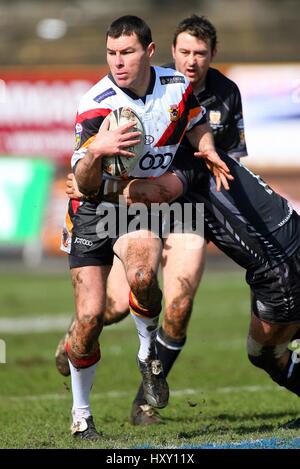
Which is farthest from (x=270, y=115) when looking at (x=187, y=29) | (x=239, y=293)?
(x=187, y=29)

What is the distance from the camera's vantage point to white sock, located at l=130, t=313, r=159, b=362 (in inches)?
253

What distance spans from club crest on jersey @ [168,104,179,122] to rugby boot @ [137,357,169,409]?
1.52 metres

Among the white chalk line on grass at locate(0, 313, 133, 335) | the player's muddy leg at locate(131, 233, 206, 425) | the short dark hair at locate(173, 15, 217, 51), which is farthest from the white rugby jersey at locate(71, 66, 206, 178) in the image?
the white chalk line on grass at locate(0, 313, 133, 335)

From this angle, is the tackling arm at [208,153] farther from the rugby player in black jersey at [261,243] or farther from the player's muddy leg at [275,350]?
the player's muddy leg at [275,350]

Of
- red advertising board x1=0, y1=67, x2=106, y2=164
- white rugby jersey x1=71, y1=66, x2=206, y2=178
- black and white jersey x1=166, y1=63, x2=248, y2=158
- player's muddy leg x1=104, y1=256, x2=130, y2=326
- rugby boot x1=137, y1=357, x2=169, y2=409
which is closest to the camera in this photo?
white rugby jersey x1=71, y1=66, x2=206, y2=178

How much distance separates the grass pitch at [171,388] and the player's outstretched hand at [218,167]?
1.59 meters

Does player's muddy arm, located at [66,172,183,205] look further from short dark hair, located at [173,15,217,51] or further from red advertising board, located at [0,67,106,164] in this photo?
red advertising board, located at [0,67,106,164]

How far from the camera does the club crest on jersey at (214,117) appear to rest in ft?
25.0

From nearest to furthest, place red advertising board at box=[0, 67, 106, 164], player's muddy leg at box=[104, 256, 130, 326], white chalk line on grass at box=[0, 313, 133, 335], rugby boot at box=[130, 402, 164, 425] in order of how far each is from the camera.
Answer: rugby boot at box=[130, 402, 164, 425], player's muddy leg at box=[104, 256, 130, 326], white chalk line on grass at box=[0, 313, 133, 335], red advertising board at box=[0, 67, 106, 164]

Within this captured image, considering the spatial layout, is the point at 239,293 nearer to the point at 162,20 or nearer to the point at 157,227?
the point at 157,227

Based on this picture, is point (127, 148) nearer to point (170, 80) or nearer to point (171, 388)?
point (170, 80)

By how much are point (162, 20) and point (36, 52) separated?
12.0 feet

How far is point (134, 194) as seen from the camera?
20.7ft
